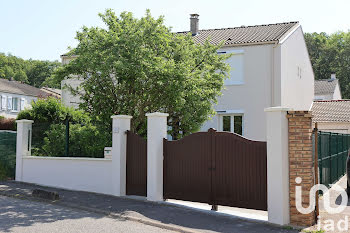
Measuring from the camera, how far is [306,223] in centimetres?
839

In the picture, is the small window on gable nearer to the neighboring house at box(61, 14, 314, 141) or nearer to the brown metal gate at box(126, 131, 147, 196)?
the neighboring house at box(61, 14, 314, 141)

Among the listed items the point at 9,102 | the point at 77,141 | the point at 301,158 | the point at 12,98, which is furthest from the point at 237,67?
the point at 12,98

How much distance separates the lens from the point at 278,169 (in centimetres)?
866

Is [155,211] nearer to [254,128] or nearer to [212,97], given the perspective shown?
[212,97]

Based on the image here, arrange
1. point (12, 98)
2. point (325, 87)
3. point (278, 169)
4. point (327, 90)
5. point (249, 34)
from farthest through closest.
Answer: point (325, 87) → point (327, 90) → point (12, 98) → point (249, 34) → point (278, 169)

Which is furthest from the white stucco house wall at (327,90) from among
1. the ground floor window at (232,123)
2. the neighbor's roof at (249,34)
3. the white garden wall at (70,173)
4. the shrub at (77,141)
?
the white garden wall at (70,173)

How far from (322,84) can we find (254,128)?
36603 millimetres

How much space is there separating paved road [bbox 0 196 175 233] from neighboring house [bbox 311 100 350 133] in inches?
987

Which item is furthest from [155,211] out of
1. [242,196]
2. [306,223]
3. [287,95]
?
[287,95]

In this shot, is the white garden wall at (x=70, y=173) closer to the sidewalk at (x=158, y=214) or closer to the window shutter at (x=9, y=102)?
the sidewalk at (x=158, y=214)

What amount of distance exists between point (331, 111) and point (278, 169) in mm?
26497

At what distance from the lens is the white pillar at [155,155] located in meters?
11.1

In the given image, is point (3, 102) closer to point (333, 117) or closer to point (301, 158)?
point (333, 117)

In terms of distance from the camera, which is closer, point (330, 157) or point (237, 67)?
point (330, 157)
